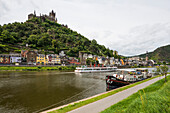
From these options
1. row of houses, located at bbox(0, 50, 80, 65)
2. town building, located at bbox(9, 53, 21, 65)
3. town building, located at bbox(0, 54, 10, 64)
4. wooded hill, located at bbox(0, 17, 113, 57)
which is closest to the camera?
town building, located at bbox(0, 54, 10, 64)

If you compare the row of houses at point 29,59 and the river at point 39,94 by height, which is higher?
the row of houses at point 29,59

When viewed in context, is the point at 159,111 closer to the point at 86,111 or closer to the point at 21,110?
the point at 86,111

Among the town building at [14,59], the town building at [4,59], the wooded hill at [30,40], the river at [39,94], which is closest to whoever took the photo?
the river at [39,94]

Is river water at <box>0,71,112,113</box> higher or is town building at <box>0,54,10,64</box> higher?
town building at <box>0,54,10,64</box>

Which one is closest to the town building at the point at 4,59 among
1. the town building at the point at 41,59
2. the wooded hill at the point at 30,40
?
the wooded hill at the point at 30,40

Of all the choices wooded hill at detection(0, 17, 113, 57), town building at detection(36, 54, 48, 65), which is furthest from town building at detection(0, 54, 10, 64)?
town building at detection(36, 54, 48, 65)

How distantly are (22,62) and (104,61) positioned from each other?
9442cm

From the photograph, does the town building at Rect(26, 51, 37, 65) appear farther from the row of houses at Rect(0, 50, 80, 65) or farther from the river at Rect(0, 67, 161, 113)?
the river at Rect(0, 67, 161, 113)

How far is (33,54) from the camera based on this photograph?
89.1 metres

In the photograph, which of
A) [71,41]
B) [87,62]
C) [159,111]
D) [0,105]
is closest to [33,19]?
[71,41]

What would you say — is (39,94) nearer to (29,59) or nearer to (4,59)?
(4,59)

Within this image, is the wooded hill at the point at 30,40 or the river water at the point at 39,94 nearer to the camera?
the river water at the point at 39,94

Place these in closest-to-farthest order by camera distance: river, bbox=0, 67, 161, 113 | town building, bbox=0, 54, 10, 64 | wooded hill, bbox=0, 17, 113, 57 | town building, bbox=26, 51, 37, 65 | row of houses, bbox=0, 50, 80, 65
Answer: river, bbox=0, 67, 161, 113
town building, bbox=0, 54, 10, 64
row of houses, bbox=0, 50, 80, 65
town building, bbox=26, 51, 37, 65
wooded hill, bbox=0, 17, 113, 57

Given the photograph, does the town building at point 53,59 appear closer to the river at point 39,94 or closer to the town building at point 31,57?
the town building at point 31,57
